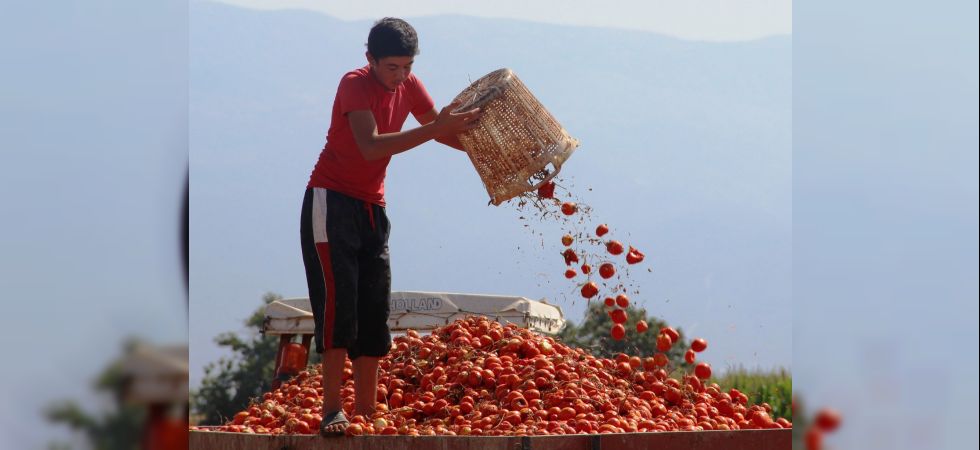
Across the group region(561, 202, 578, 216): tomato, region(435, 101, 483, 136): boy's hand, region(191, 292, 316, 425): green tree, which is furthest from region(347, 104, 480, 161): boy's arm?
region(191, 292, 316, 425): green tree

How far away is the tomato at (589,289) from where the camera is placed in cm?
482

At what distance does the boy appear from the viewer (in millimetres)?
3674

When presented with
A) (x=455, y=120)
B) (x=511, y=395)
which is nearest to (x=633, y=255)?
(x=511, y=395)

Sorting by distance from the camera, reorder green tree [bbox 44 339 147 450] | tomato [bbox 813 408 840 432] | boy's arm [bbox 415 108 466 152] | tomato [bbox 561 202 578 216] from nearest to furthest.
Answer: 1. tomato [bbox 813 408 840 432]
2. green tree [bbox 44 339 147 450]
3. boy's arm [bbox 415 108 466 152]
4. tomato [bbox 561 202 578 216]

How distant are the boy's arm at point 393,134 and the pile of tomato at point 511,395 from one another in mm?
912

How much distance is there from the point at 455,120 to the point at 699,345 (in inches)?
70.5

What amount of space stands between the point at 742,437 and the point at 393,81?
1.66m

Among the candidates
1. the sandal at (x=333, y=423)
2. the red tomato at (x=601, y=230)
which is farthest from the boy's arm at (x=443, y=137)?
the sandal at (x=333, y=423)

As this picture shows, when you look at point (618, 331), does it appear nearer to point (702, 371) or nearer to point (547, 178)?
point (702, 371)

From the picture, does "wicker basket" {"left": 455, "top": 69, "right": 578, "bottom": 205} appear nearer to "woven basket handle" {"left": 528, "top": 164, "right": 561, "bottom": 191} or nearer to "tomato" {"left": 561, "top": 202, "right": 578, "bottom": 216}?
"woven basket handle" {"left": 528, "top": 164, "right": 561, "bottom": 191}

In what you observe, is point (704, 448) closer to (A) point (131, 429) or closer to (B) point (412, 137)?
(B) point (412, 137)

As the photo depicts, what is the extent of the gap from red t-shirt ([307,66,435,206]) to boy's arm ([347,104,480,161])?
0.05m

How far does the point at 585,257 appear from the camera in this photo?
4684 millimetres

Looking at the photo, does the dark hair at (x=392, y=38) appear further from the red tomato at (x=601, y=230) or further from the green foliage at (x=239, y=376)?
the green foliage at (x=239, y=376)
